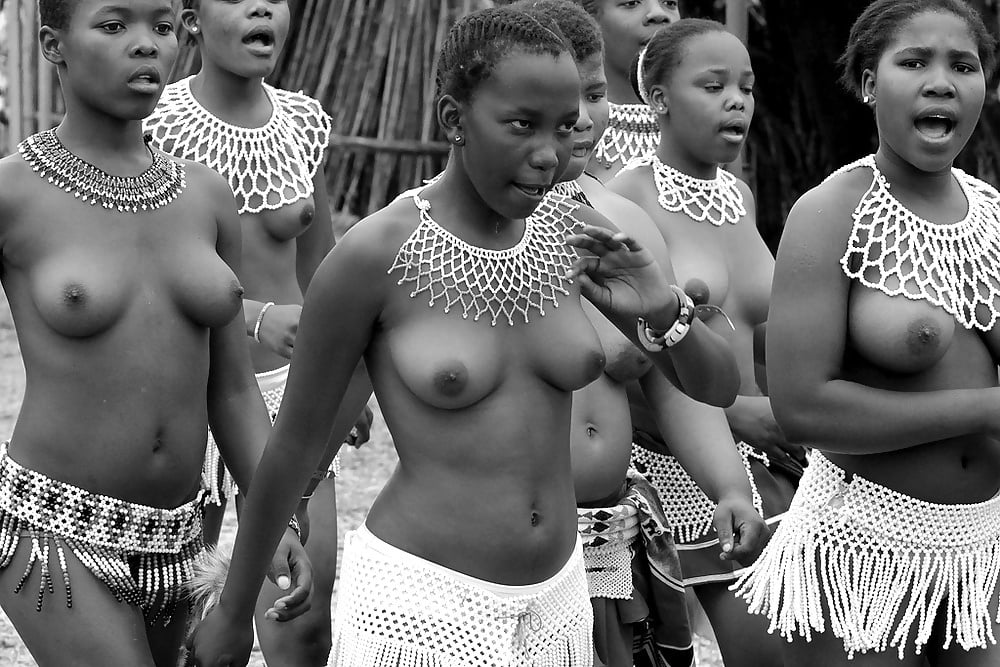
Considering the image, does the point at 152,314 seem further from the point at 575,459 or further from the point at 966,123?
the point at 966,123

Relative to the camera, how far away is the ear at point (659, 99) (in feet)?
16.4

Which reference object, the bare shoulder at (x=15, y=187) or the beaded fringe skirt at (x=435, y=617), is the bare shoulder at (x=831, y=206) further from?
the bare shoulder at (x=15, y=187)

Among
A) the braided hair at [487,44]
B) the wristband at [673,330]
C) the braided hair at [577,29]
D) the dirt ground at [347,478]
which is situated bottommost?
the dirt ground at [347,478]

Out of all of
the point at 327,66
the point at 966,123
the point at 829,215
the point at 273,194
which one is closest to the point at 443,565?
the point at 829,215

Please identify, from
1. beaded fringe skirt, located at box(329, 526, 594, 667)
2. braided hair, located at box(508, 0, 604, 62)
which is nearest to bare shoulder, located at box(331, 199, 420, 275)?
beaded fringe skirt, located at box(329, 526, 594, 667)

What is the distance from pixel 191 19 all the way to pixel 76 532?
7.35 ft

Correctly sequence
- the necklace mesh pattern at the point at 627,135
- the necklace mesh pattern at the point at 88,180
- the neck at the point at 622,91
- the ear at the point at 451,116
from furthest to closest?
the neck at the point at 622,91
the necklace mesh pattern at the point at 627,135
the necklace mesh pattern at the point at 88,180
the ear at the point at 451,116

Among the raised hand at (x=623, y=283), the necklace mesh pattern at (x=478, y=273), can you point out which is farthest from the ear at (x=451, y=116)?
the raised hand at (x=623, y=283)

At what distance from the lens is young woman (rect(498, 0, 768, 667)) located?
14.1 feet

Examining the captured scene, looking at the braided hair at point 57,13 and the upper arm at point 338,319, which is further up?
the braided hair at point 57,13

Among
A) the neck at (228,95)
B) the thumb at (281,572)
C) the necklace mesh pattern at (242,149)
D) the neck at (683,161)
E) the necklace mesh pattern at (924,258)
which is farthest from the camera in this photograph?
the neck at (228,95)

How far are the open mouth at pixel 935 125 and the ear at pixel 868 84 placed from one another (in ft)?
0.59

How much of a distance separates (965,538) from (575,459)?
1101mm

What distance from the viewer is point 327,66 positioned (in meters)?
10.6
